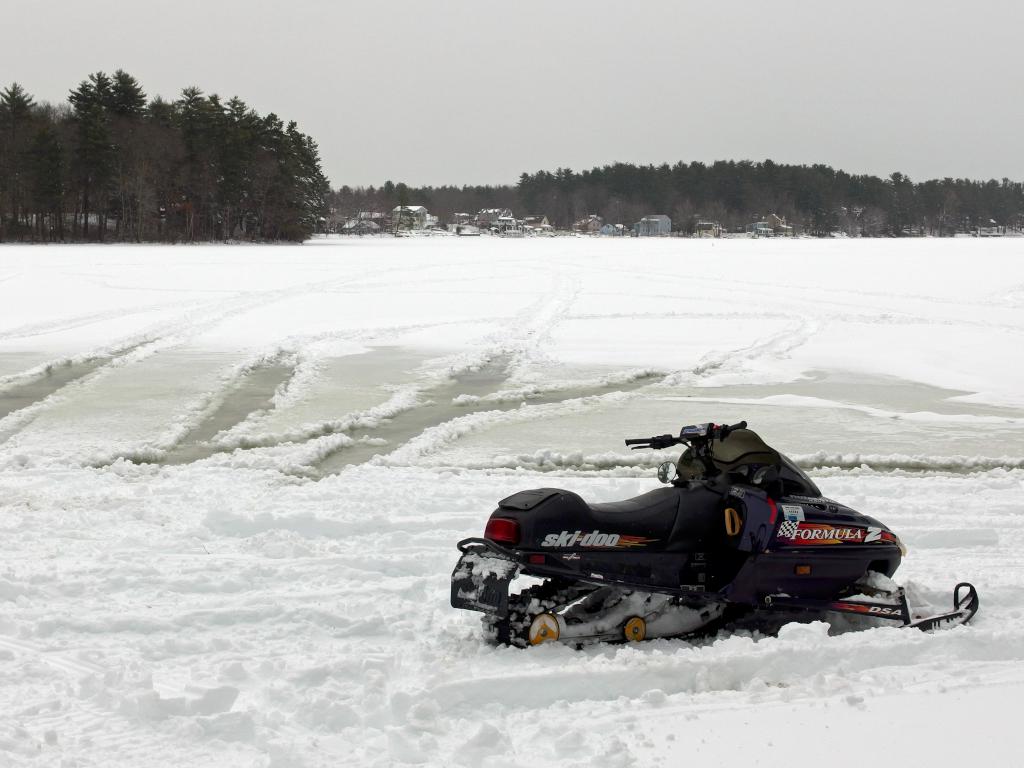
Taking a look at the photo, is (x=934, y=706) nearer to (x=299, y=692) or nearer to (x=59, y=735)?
(x=299, y=692)

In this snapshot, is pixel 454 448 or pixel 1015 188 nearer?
pixel 454 448

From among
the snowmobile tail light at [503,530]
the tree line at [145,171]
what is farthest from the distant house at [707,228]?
the snowmobile tail light at [503,530]

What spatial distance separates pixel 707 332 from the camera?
610 inches

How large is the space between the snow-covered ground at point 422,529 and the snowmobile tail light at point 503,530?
0.46 meters

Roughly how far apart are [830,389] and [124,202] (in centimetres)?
5872

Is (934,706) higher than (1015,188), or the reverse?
(1015,188)

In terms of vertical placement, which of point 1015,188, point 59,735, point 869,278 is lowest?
point 59,735

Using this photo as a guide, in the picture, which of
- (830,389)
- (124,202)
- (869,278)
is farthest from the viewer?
(124,202)

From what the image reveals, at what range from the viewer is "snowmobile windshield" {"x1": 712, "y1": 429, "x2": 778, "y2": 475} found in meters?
4.02

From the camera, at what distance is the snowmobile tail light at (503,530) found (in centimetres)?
374

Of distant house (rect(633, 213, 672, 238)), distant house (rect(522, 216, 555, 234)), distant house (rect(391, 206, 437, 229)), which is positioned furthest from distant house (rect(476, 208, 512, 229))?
distant house (rect(633, 213, 672, 238))

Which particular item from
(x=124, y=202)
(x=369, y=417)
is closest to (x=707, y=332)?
(x=369, y=417)

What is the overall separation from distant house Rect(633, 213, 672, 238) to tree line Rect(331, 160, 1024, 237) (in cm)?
173

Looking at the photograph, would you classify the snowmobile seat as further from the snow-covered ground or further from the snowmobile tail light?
the snow-covered ground
